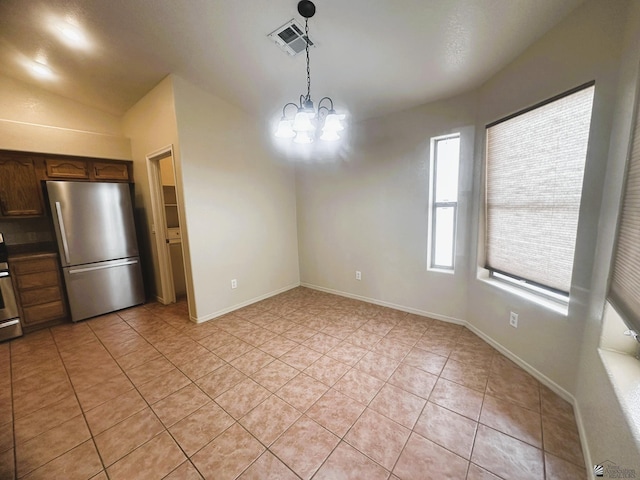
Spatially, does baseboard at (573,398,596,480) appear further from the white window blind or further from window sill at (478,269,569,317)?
the white window blind

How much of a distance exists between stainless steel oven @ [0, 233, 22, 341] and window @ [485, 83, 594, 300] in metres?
5.14

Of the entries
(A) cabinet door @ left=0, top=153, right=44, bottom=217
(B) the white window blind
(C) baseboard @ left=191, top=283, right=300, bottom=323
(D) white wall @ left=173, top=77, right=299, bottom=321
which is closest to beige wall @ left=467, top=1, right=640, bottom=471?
(B) the white window blind

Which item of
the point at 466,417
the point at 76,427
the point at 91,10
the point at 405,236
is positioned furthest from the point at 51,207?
the point at 466,417

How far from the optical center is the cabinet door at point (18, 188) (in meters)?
2.80

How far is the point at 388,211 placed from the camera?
10.4 ft

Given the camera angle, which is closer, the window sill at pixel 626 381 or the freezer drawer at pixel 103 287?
the window sill at pixel 626 381

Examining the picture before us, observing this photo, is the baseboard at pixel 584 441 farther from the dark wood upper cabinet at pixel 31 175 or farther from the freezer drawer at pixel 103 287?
the dark wood upper cabinet at pixel 31 175

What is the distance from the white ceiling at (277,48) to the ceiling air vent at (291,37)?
55mm

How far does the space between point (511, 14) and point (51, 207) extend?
473 cm

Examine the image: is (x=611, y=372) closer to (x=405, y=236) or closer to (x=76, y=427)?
(x=405, y=236)

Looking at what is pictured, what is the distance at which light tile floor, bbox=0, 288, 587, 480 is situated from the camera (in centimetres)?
133

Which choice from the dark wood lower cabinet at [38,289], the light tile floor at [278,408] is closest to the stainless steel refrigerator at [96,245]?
the dark wood lower cabinet at [38,289]

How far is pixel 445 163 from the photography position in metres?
2.76

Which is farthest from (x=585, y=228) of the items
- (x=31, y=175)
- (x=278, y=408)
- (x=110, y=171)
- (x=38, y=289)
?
(x=31, y=175)
